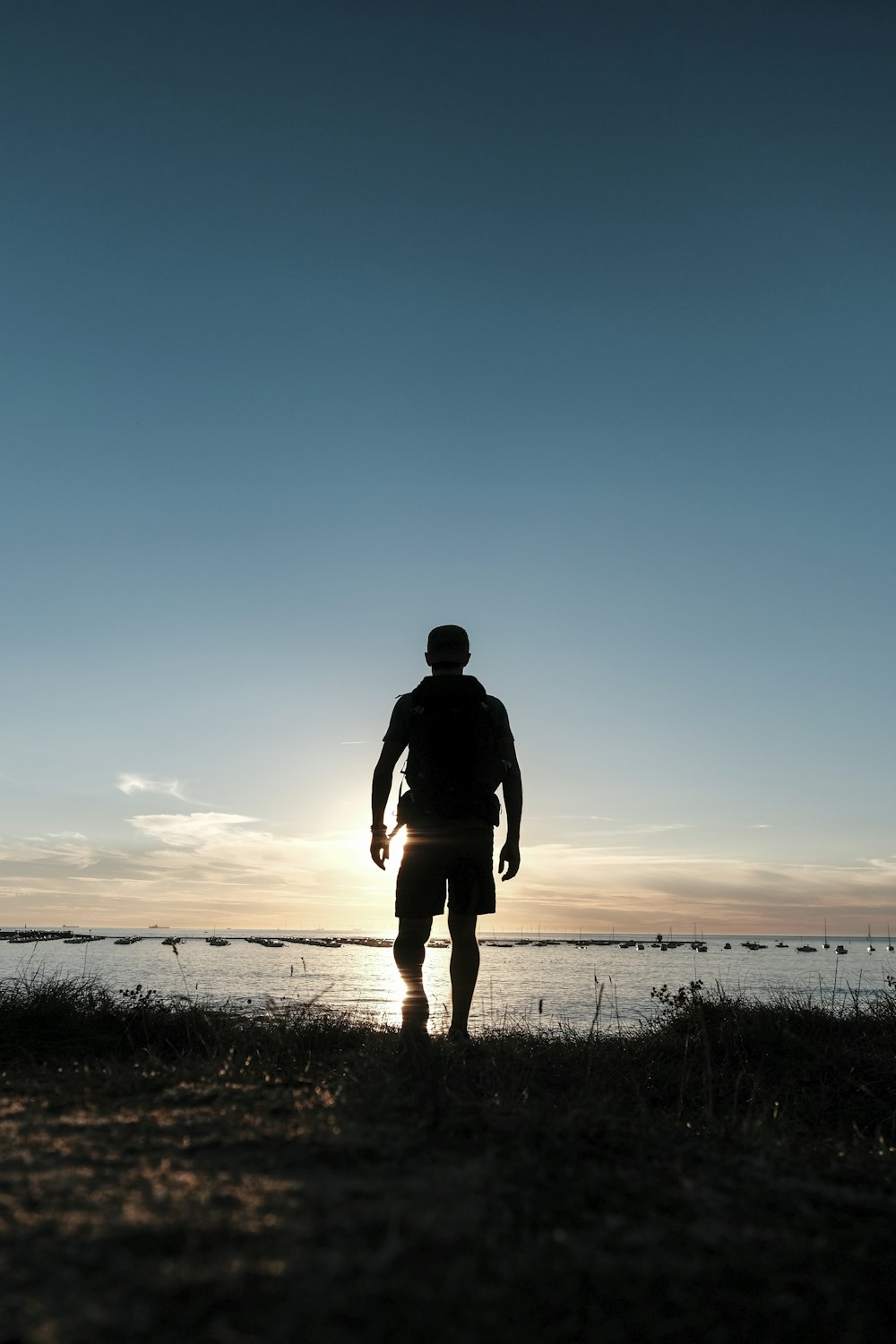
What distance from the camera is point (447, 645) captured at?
19.0ft

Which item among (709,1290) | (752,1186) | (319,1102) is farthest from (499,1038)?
(709,1290)

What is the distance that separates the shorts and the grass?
97.0 inches

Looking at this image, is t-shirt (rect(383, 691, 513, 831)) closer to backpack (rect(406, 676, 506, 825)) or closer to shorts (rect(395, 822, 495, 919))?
backpack (rect(406, 676, 506, 825))

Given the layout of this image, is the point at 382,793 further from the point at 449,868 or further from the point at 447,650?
the point at 447,650

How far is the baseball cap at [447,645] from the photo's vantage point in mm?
5785

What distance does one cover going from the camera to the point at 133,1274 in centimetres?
112

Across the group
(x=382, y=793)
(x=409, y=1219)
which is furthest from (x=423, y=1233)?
(x=382, y=793)

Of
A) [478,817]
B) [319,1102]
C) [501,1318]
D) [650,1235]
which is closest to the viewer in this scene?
[501,1318]

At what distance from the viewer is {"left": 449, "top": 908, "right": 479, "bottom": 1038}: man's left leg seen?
207 inches

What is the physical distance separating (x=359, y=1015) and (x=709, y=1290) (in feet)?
21.6

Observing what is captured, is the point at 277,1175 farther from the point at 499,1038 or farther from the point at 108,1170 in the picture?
the point at 499,1038

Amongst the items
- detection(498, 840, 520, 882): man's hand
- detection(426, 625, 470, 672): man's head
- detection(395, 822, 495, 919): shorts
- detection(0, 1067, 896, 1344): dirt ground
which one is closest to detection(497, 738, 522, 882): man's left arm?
detection(498, 840, 520, 882): man's hand

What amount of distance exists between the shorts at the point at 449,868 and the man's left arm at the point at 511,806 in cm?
29

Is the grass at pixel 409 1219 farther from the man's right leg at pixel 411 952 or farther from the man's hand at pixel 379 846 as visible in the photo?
the man's hand at pixel 379 846
